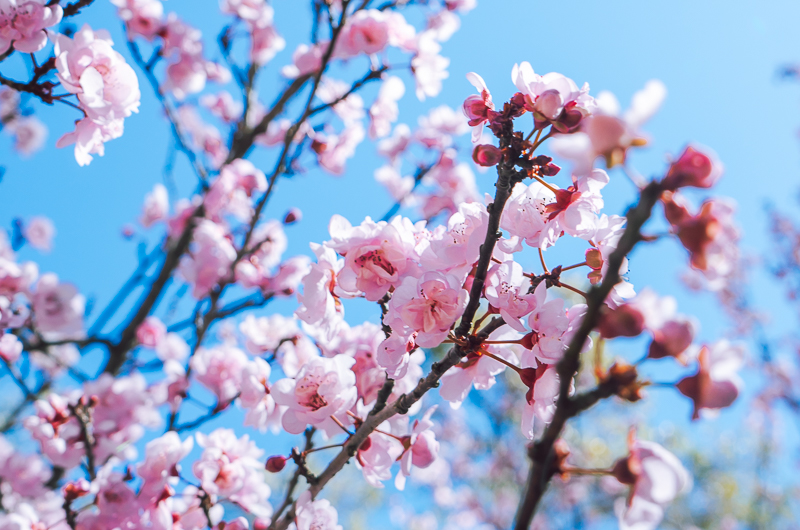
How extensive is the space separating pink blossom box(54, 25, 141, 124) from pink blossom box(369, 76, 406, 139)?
5.40 ft

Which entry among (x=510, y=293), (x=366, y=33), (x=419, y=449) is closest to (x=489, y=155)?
(x=510, y=293)

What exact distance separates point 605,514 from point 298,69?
334 inches

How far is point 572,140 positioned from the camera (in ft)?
2.25

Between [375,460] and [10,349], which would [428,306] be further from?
[10,349]

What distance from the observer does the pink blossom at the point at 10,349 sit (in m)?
2.28

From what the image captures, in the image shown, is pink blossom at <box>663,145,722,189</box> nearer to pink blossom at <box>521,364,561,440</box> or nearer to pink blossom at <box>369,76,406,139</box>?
pink blossom at <box>521,364,561,440</box>

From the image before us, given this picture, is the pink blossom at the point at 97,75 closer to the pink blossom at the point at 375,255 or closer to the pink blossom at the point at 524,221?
the pink blossom at the point at 375,255

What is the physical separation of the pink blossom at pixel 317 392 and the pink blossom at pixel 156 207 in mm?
3705

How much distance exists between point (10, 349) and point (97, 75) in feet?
5.36

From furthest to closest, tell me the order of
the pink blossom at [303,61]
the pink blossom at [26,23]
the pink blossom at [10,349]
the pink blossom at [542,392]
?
the pink blossom at [303,61] < the pink blossom at [10,349] < the pink blossom at [26,23] < the pink blossom at [542,392]

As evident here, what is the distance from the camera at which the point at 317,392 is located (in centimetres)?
130

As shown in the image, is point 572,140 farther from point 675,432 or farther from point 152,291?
point 675,432

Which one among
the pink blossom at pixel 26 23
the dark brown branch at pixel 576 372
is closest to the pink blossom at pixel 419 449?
the dark brown branch at pixel 576 372

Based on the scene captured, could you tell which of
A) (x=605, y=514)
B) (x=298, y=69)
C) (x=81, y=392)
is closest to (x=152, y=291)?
(x=81, y=392)
